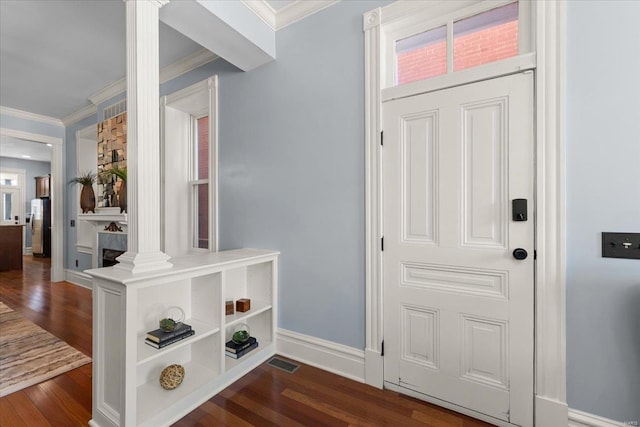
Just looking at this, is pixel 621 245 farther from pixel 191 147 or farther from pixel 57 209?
pixel 57 209

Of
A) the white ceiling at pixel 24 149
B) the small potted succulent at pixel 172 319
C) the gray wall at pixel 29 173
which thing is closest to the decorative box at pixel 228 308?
the small potted succulent at pixel 172 319

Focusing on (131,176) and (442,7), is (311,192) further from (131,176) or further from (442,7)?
(442,7)

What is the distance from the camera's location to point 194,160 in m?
3.29

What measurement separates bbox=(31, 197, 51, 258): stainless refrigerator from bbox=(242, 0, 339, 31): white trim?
339 inches

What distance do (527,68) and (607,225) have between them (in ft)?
2.83

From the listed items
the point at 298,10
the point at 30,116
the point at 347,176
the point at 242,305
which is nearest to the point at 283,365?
the point at 242,305

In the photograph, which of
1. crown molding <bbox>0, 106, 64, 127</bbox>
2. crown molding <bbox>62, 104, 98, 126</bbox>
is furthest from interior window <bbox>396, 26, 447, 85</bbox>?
crown molding <bbox>0, 106, 64, 127</bbox>

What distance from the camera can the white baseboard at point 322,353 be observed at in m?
1.95

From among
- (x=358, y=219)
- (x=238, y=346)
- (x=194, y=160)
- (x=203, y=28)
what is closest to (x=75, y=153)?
(x=194, y=160)

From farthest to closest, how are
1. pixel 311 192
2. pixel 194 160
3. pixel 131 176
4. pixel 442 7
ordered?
pixel 194 160 < pixel 311 192 < pixel 442 7 < pixel 131 176

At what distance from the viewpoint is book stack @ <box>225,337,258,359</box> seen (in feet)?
6.57

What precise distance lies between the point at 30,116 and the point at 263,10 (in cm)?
488

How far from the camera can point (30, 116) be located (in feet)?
15.0

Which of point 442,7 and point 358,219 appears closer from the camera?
point 442,7
